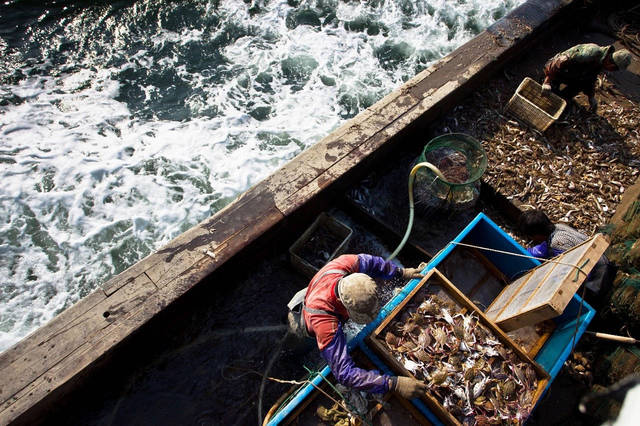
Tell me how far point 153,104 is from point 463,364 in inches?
253

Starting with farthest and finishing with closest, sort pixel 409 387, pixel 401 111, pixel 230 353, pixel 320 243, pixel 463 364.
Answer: pixel 401 111 < pixel 320 243 < pixel 230 353 < pixel 463 364 < pixel 409 387

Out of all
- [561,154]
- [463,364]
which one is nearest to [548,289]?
[463,364]

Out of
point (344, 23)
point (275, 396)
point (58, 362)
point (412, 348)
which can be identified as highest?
point (344, 23)

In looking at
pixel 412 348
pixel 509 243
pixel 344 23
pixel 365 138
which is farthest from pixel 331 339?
pixel 344 23

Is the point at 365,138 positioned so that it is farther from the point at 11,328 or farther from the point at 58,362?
the point at 11,328

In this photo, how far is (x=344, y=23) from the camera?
329 inches

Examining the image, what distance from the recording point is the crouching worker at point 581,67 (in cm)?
561

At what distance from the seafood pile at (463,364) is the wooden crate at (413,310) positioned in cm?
3

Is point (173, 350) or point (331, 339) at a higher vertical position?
point (331, 339)

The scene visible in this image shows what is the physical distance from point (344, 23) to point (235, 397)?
7.78 meters

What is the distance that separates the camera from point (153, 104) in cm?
671

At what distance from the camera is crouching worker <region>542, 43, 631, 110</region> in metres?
5.61

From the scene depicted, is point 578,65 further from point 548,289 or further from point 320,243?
point 320,243

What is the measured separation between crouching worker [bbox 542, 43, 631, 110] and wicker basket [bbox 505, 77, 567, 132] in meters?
0.18
